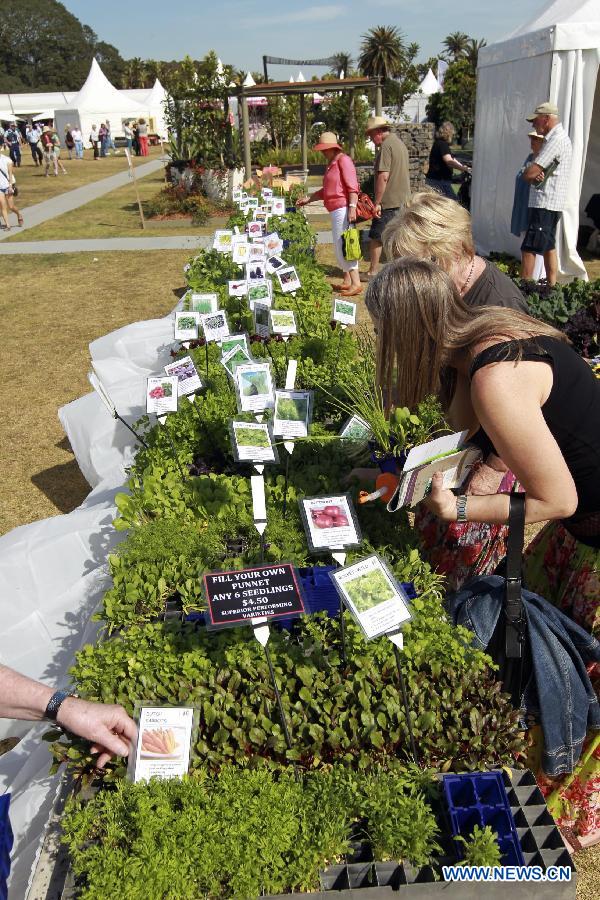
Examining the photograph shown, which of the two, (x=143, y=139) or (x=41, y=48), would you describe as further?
(x=41, y=48)

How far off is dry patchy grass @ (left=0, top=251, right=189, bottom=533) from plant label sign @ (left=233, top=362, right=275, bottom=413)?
2057 mm

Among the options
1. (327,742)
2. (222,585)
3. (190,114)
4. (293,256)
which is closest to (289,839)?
(327,742)

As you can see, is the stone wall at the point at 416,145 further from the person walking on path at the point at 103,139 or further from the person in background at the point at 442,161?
the person walking on path at the point at 103,139

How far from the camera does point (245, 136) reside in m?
12.6

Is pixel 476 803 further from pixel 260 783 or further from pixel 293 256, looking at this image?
pixel 293 256

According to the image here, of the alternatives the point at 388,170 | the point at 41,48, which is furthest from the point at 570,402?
the point at 41,48


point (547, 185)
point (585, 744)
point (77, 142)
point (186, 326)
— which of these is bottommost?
point (585, 744)

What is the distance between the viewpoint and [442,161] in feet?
30.8

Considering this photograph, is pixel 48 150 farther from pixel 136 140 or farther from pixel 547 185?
pixel 547 185

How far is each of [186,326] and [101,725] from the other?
95.3 inches

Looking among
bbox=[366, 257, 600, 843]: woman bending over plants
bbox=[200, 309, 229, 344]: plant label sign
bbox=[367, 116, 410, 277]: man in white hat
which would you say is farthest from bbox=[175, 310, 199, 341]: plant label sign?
bbox=[367, 116, 410, 277]: man in white hat

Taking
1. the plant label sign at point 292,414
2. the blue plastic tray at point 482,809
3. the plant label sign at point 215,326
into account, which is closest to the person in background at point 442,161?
the plant label sign at point 215,326

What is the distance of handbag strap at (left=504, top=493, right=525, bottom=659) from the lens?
1.86 metres

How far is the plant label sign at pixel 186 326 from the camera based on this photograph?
3633mm
